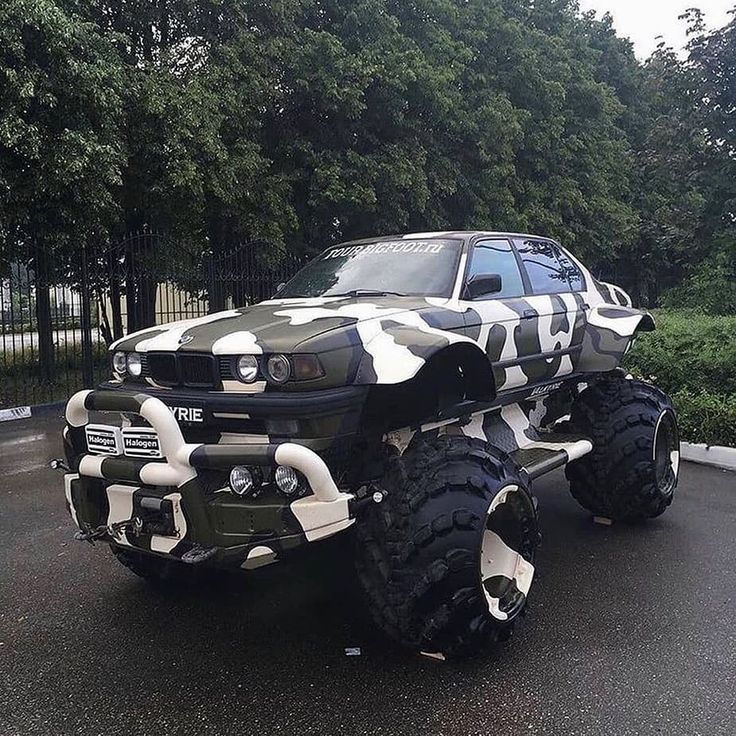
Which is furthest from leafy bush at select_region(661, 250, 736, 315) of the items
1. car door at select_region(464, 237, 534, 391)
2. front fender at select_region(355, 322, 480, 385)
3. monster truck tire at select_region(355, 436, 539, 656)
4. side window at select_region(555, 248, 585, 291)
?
monster truck tire at select_region(355, 436, 539, 656)

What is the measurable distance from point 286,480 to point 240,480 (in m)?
0.19

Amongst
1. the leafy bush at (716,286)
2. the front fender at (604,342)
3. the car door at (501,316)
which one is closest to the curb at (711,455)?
the front fender at (604,342)

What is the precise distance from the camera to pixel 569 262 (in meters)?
5.79

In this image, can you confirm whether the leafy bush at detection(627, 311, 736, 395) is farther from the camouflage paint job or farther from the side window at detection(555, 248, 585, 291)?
the side window at detection(555, 248, 585, 291)

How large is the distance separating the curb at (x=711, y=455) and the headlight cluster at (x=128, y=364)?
17.8 feet

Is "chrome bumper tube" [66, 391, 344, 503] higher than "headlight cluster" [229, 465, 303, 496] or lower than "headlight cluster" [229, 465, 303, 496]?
higher

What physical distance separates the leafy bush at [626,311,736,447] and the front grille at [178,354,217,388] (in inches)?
217

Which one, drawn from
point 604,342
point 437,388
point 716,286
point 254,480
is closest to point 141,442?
point 254,480

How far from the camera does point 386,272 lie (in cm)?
469

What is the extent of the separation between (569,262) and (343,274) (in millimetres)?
1895

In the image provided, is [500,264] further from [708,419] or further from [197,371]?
[708,419]

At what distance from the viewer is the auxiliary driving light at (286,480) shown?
10.4ft

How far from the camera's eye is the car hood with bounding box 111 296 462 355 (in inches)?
134

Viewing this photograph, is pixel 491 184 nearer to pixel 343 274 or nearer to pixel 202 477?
pixel 343 274
